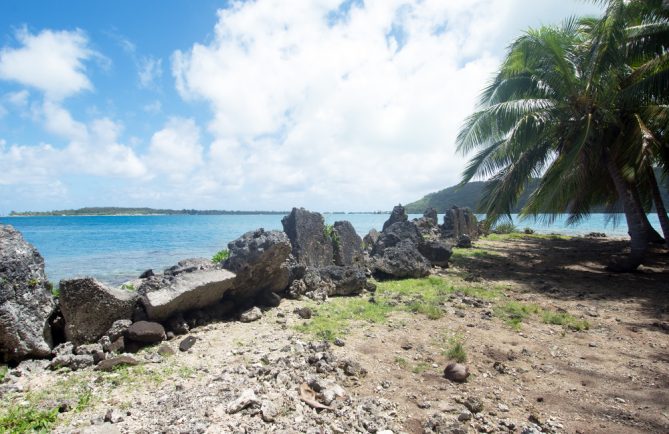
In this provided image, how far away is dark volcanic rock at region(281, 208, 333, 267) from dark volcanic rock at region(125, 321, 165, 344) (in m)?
4.93

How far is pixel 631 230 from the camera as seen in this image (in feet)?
39.2

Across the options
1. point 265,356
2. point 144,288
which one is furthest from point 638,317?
point 144,288

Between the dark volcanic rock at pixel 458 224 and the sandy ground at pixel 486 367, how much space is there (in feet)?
46.1

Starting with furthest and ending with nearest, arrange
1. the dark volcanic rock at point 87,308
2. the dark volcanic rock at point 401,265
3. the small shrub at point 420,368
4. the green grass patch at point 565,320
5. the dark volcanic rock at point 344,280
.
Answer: the dark volcanic rock at point 401,265 → the dark volcanic rock at point 344,280 → the green grass patch at point 565,320 → the dark volcanic rock at point 87,308 → the small shrub at point 420,368

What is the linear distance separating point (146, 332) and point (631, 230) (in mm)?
13814

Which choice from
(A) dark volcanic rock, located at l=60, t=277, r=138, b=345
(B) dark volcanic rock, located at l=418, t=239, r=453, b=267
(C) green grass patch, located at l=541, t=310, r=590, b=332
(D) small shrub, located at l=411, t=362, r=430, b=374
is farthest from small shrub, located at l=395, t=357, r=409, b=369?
(B) dark volcanic rock, located at l=418, t=239, r=453, b=267

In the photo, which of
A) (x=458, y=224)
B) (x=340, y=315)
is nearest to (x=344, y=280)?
(x=340, y=315)

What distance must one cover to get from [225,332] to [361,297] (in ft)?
11.9

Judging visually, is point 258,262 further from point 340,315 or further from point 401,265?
point 401,265

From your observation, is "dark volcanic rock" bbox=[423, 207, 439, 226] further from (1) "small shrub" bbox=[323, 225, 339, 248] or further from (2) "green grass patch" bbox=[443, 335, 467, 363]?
(2) "green grass patch" bbox=[443, 335, 467, 363]

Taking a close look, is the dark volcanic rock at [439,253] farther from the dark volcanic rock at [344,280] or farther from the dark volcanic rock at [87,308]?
the dark volcanic rock at [87,308]

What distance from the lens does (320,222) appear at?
1143 centimetres

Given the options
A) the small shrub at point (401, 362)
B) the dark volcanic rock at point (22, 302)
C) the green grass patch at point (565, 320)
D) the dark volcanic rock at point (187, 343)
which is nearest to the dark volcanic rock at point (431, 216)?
the green grass patch at point (565, 320)

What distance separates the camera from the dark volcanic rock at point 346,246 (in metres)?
12.2
